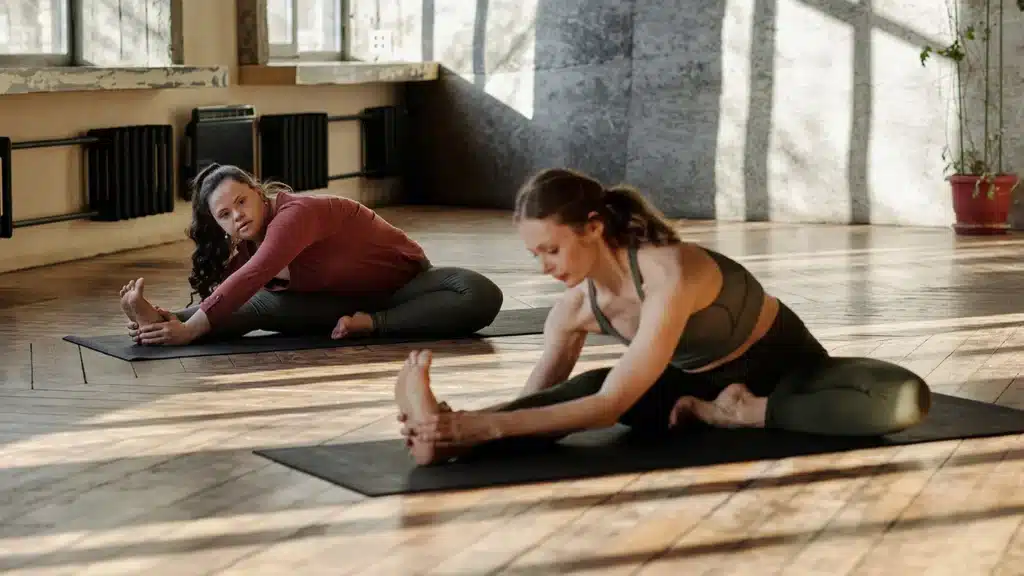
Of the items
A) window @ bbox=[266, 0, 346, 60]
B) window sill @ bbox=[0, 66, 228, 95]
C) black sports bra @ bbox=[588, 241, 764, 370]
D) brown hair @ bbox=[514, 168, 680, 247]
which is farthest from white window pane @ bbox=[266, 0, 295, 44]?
brown hair @ bbox=[514, 168, 680, 247]

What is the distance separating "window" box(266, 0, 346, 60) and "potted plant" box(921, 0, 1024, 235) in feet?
12.3

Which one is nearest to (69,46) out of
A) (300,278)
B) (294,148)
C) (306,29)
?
(294,148)

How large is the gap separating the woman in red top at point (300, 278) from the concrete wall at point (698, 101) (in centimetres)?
481

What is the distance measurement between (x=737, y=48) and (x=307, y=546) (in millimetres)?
7530

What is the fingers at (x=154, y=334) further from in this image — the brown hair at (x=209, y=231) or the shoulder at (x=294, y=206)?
the shoulder at (x=294, y=206)

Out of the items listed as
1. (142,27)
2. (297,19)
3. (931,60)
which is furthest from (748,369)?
(297,19)

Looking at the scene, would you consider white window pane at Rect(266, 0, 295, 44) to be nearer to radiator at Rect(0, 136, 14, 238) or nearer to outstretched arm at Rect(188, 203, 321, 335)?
radiator at Rect(0, 136, 14, 238)

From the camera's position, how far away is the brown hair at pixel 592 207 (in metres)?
2.97

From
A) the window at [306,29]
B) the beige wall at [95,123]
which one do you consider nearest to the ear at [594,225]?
the beige wall at [95,123]

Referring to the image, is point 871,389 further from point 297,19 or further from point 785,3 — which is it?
point 297,19

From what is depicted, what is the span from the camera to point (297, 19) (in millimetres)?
9953

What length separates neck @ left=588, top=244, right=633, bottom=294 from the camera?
3129mm

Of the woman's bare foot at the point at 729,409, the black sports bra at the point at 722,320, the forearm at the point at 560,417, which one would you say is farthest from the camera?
the woman's bare foot at the point at 729,409

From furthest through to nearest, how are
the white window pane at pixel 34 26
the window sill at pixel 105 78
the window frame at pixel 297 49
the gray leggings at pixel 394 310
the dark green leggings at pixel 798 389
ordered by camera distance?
the window frame at pixel 297 49, the white window pane at pixel 34 26, the window sill at pixel 105 78, the gray leggings at pixel 394 310, the dark green leggings at pixel 798 389
